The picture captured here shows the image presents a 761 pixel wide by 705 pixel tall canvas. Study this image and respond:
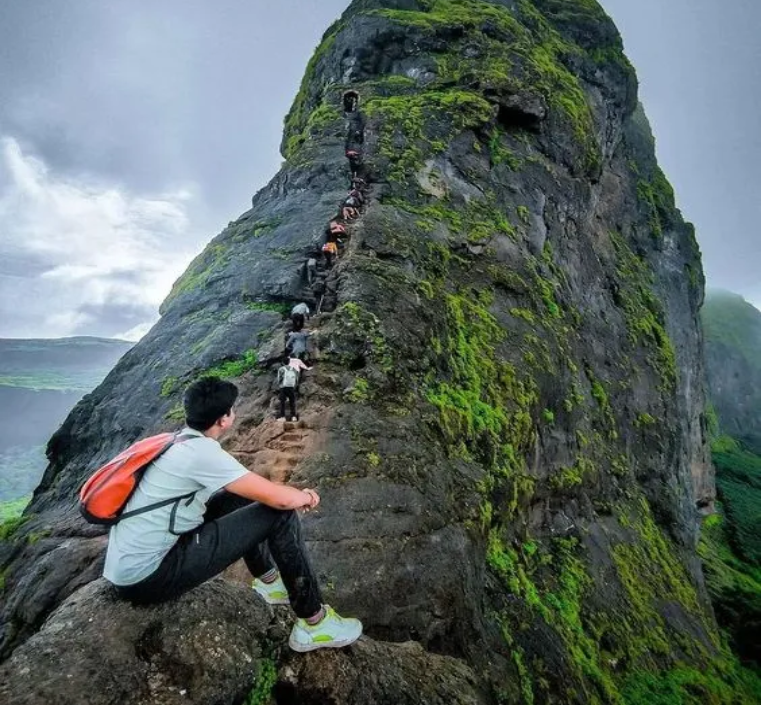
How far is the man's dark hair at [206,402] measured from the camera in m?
3.54

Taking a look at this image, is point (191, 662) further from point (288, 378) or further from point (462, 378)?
point (462, 378)

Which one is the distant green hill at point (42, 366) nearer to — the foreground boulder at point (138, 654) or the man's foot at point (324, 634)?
the foreground boulder at point (138, 654)

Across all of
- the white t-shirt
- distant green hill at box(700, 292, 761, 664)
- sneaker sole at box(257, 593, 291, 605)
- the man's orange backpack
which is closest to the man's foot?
sneaker sole at box(257, 593, 291, 605)

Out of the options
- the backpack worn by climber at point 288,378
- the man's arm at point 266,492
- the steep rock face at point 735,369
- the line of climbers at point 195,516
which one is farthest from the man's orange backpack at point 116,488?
the steep rock face at point 735,369

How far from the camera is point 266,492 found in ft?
11.2

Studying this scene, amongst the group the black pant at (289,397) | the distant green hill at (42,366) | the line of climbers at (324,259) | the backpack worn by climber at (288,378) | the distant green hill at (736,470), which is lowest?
the distant green hill at (736,470)

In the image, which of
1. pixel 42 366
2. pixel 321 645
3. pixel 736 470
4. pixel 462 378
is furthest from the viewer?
pixel 42 366

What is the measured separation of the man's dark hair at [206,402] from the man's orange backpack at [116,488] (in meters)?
0.28

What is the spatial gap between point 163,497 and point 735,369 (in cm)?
10474

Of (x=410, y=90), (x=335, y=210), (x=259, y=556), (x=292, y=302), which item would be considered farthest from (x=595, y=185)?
(x=259, y=556)

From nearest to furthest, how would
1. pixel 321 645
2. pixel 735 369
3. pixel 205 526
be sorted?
pixel 205 526, pixel 321 645, pixel 735 369

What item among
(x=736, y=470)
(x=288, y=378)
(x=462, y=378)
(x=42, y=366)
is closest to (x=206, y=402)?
(x=288, y=378)

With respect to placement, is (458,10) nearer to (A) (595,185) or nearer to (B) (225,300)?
(A) (595,185)

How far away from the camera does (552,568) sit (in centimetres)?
1058
